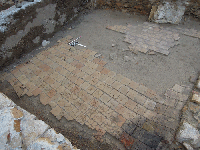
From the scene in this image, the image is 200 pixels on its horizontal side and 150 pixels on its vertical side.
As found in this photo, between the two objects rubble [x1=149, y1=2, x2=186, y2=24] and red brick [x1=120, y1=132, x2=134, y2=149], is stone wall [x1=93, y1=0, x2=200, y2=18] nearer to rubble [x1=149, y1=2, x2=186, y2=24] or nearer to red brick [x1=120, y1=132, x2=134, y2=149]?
rubble [x1=149, y1=2, x2=186, y2=24]

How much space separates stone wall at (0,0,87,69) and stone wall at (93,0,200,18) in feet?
8.48

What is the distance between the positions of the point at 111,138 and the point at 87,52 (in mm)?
3810

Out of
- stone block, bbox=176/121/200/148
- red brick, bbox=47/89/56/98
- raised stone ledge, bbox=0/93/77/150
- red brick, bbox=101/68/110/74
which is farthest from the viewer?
red brick, bbox=101/68/110/74

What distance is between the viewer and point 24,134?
3006 millimetres

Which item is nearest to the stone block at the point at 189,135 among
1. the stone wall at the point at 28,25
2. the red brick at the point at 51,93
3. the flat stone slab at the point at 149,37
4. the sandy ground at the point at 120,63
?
the sandy ground at the point at 120,63

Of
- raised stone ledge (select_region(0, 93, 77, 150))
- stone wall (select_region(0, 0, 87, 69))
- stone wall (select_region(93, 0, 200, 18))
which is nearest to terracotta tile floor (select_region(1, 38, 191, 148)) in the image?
stone wall (select_region(0, 0, 87, 69))

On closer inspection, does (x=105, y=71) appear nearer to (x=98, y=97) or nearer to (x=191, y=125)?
Result: (x=98, y=97)

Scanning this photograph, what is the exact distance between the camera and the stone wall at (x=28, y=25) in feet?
19.2

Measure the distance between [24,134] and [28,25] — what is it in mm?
5023

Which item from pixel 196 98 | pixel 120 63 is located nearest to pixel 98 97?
pixel 120 63

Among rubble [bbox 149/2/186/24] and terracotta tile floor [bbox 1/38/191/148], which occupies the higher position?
rubble [bbox 149/2/186/24]

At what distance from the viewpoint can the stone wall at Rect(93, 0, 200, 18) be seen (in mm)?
7602

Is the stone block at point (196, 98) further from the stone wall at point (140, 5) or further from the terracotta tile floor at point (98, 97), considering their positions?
the stone wall at point (140, 5)

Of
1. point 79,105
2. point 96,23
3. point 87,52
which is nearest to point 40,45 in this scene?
point 87,52
